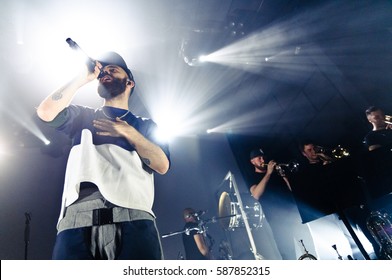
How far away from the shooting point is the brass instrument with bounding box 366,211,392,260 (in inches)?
94.8

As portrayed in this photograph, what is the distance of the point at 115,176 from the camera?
1.67 metres

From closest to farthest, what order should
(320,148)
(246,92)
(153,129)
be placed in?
1. (153,129)
2. (320,148)
3. (246,92)

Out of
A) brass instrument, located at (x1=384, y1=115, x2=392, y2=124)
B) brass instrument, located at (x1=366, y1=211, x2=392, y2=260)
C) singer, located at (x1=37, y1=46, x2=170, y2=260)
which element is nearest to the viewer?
singer, located at (x1=37, y1=46, x2=170, y2=260)

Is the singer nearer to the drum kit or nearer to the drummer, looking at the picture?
the drum kit

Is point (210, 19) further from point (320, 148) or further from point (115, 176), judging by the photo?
point (115, 176)

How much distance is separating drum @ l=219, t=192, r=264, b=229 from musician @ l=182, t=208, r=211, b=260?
1.07ft

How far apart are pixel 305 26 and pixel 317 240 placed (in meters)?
3.13

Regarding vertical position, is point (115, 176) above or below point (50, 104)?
below

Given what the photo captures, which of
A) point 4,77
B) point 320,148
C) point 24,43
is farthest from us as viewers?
point 320,148

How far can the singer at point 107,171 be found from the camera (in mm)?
1412

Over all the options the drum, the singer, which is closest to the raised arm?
the singer

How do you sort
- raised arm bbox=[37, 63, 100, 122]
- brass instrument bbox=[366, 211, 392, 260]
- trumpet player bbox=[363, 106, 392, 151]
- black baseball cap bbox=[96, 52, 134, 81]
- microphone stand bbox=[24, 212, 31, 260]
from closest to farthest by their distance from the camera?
1. raised arm bbox=[37, 63, 100, 122]
2. microphone stand bbox=[24, 212, 31, 260]
3. black baseball cap bbox=[96, 52, 134, 81]
4. brass instrument bbox=[366, 211, 392, 260]
5. trumpet player bbox=[363, 106, 392, 151]

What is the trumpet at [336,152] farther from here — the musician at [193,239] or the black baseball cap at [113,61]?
the black baseball cap at [113,61]
